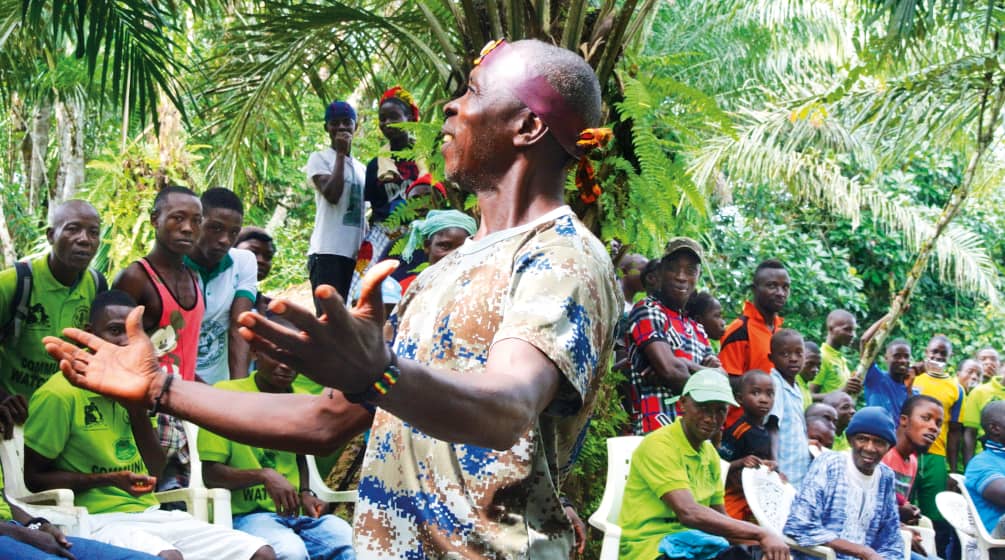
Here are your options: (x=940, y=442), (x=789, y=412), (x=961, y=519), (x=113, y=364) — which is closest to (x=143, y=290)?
(x=113, y=364)

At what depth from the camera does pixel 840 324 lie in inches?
328

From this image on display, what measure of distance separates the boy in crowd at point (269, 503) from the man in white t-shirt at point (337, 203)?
1.70 metres

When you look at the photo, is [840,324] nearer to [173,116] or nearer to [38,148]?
[173,116]

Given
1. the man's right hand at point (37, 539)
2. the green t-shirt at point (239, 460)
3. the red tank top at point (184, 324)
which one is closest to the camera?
the man's right hand at point (37, 539)

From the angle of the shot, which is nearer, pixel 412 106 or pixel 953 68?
pixel 412 106

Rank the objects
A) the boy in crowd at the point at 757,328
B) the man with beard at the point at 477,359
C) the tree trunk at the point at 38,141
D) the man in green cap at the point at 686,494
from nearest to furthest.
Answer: the man with beard at the point at 477,359 → the man in green cap at the point at 686,494 → the boy in crowd at the point at 757,328 → the tree trunk at the point at 38,141

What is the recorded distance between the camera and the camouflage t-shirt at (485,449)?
177 centimetres

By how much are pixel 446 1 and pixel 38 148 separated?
8.18 metres

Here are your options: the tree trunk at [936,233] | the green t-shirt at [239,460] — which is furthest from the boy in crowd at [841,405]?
the green t-shirt at [239,460]

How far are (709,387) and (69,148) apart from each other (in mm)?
8937

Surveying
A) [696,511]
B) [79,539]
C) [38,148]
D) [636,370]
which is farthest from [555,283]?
[38,148]

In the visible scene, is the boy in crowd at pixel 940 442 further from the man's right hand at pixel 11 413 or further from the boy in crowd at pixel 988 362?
the man's right hand at pixel 11 413

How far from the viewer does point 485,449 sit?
174 cm

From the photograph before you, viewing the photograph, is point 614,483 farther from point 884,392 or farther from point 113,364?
point 113,364
